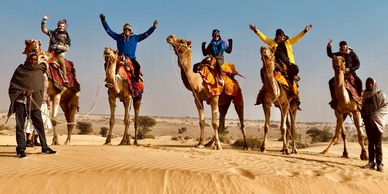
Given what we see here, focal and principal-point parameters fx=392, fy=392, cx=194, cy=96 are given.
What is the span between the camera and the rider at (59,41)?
11609 millimetres

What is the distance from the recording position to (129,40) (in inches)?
499

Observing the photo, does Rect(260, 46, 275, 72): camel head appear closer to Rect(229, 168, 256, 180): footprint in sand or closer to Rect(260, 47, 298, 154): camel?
Rect(260, 47, 298, 154): camel

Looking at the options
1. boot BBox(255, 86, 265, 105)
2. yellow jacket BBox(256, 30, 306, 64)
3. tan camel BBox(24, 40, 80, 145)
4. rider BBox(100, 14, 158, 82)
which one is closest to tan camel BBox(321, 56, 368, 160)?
yellow jacket BBox(256, 30, 306, 64)

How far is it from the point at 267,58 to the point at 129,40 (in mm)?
4440

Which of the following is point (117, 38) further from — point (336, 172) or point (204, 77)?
point (336, 172)

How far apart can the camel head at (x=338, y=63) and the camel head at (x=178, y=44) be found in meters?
4.46

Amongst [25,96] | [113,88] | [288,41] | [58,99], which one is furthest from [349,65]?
[25,96]

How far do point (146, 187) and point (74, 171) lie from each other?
1303mm

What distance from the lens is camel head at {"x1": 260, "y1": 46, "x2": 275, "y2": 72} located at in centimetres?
1200

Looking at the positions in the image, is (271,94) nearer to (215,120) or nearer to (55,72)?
(215,120)

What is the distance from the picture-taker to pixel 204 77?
12000 millimetres

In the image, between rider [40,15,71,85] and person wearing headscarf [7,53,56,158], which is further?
rider [40,15,71,85]

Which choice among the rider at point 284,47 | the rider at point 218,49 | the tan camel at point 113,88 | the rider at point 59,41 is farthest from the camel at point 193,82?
the rider at point 59,41

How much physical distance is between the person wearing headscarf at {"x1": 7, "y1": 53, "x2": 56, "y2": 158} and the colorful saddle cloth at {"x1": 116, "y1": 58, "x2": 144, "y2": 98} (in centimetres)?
400
